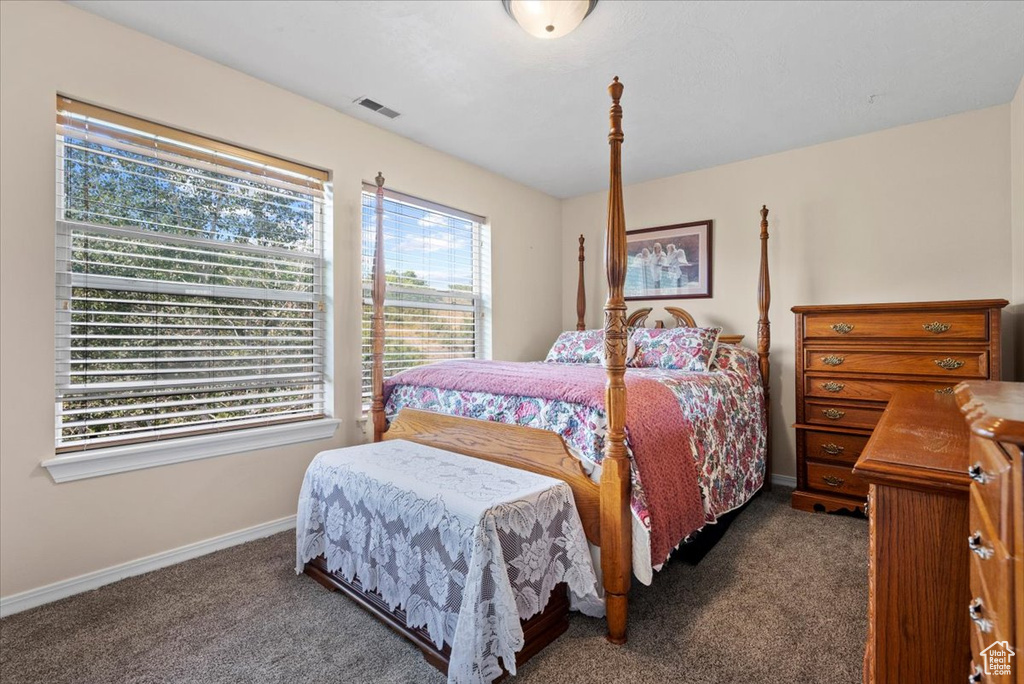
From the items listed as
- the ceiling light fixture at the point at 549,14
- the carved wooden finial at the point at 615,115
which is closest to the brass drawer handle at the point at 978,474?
the carved wooden finial at the point at 615,115

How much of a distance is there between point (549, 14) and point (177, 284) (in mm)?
2104

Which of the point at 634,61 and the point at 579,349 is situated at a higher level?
the point at 634,61

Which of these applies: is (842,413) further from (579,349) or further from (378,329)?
(378,329)

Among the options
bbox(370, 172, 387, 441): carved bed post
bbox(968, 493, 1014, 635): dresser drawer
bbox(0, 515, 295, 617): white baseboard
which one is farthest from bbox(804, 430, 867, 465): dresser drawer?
bbox(0, 515, 295, 617): white baseboard

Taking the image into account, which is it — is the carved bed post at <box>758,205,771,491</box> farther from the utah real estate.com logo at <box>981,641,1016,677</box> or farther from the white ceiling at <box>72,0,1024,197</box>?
the utah real estate.com logo at <box>981,641,1016,677</box>

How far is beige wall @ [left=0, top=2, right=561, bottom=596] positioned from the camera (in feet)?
6.03

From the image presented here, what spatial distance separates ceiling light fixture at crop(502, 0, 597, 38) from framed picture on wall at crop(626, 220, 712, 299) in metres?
2.24

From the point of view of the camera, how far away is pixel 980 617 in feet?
2.32

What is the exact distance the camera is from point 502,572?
1386mm

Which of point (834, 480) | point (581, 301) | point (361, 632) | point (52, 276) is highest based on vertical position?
point (581, 301)

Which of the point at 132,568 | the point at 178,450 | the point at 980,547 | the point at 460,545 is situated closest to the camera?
the point at 980,547

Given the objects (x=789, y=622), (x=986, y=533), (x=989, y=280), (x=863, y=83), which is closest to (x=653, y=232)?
(x=863, y=83)

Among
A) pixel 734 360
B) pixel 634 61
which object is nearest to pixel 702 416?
pixel 734 360

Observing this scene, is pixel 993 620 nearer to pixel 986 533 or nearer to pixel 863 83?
pixel 986 533
